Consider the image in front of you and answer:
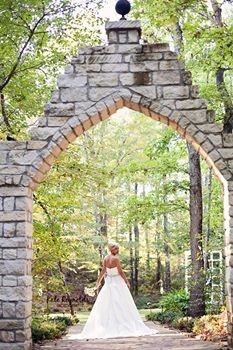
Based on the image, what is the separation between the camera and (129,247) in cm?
2186

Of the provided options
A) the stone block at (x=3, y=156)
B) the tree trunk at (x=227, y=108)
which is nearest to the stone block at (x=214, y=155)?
the tree trunk at (x=227, y=108)

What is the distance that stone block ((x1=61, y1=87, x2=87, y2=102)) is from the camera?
6.77m

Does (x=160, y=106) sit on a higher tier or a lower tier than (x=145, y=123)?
lower

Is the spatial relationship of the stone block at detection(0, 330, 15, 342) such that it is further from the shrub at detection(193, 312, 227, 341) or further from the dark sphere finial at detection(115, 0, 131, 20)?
the dark sphere finial at detection(115, 0, 131, 20)

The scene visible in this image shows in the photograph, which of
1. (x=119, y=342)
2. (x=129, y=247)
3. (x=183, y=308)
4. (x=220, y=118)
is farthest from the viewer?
(x=129, y=247)

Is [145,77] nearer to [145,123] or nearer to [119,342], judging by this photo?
[119,342]

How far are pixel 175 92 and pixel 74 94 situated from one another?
127 cm

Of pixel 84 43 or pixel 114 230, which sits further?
pixel 114 230

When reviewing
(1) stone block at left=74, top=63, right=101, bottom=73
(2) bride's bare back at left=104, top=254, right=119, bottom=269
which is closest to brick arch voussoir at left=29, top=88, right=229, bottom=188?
(1) stone block at left=74, top=63, right=101, bottom=73

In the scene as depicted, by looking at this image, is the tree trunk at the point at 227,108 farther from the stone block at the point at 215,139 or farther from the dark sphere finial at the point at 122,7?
the dark sphere finial at the point at 122,7

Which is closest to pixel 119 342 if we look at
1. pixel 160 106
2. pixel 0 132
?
pixel 160 106

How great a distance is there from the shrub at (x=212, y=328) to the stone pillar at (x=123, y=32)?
4.04 m

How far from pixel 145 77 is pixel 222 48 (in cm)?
103

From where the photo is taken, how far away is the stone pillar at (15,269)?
6352 mm
